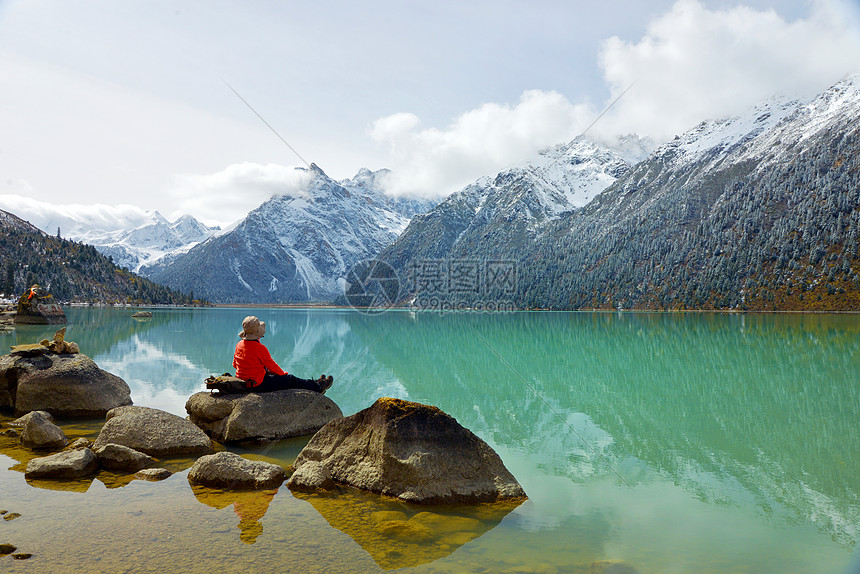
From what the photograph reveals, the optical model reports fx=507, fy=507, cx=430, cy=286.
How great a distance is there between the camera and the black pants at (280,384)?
14.1 metres

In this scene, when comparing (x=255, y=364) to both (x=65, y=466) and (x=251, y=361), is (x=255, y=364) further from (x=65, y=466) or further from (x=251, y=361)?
(x=65, y=466)

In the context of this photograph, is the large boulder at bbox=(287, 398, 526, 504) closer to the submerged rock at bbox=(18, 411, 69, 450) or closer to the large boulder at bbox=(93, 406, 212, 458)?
the large boulder at bbox=(93, 406, 212, 458)

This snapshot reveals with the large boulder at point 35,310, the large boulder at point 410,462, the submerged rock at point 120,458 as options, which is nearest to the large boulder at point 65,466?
the submerged rock at point 120,458

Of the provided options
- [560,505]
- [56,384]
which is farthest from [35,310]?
[560,505]

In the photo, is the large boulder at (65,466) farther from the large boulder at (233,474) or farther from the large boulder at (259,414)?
the large boulder at (259,414)

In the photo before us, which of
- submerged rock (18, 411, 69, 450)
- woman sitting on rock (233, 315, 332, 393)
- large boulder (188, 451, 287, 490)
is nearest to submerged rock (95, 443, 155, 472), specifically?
large boulder (188, 451, 287, 490)

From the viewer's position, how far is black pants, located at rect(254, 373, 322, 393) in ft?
Result: 46.3

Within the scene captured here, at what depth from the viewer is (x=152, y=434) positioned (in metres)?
11.7

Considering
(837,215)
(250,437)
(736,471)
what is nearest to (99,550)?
(250,437)

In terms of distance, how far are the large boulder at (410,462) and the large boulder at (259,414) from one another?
2.88 m

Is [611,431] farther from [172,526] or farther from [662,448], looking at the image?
[172,526]

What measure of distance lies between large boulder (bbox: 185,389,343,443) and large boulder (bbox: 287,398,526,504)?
2.88 meters

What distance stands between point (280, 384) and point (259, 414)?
126 cm

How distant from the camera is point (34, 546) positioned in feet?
22.6
